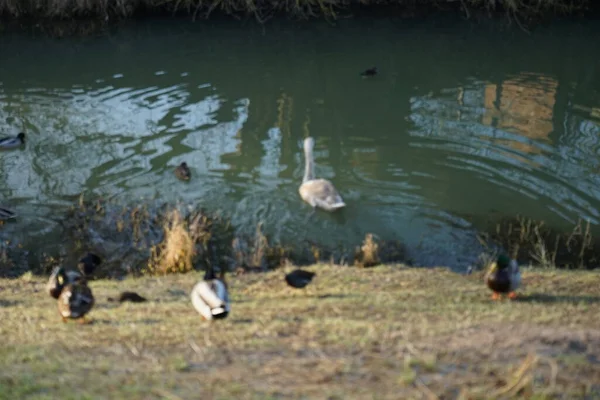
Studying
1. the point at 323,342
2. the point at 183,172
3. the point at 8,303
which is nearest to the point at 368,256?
the point at 323,342

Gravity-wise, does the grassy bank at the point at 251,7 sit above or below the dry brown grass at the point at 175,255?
above

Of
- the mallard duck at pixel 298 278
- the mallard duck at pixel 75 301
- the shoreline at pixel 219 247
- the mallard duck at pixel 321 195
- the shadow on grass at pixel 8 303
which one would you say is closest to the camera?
the mallard duck at pixel 75 301

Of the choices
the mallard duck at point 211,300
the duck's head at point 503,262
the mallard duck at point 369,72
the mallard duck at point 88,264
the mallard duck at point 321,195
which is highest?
the mallard duck at point 369,72

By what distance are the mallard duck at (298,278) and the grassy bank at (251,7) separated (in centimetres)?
1937

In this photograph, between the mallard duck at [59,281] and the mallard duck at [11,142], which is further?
the mallard duck at [11,142]

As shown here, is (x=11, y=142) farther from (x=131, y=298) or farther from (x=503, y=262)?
(x=503, y=262)

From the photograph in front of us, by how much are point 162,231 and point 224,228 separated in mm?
1114

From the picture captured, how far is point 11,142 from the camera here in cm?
1560

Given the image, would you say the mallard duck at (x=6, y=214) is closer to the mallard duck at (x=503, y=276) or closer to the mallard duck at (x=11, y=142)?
the mallard duck at (x=11, y=142)

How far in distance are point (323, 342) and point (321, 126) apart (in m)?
11.1

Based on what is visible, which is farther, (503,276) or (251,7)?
(251,7)

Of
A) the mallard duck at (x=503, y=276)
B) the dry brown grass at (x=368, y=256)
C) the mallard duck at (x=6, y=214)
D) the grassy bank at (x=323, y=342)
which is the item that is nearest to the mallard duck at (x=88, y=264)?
the grassy bank at (x=323, y=342)

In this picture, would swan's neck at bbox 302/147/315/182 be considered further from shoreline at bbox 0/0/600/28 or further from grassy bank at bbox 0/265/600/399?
shoreline at bbox 0/0/600/28

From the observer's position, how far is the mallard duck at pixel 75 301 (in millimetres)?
7719
